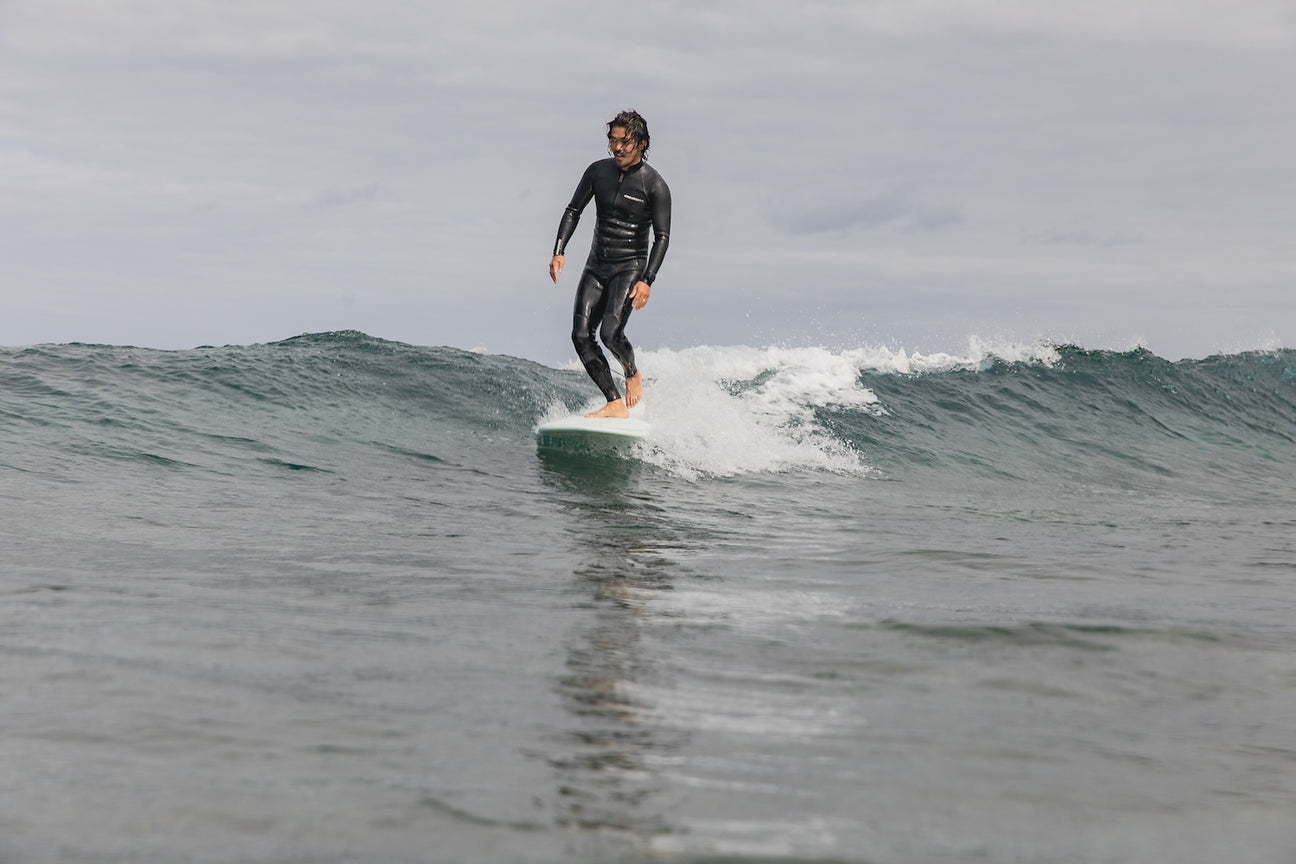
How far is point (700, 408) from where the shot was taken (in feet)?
34.1

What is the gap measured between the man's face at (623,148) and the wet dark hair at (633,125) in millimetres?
24

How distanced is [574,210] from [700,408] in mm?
2246

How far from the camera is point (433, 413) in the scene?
1185cm

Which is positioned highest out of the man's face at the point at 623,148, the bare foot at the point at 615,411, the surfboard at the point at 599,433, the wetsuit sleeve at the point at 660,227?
the man's face at the point at 623,148

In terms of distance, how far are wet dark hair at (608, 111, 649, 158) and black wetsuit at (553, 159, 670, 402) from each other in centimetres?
22

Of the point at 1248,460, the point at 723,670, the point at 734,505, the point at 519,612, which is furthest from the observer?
the point at 1248,460

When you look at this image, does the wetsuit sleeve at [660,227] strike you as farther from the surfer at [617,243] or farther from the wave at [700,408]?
the wave at [700,408]

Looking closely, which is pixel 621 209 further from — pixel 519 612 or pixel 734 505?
pixel 519 612

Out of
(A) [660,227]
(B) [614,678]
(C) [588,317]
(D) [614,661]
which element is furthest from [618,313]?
(B) [614,678]

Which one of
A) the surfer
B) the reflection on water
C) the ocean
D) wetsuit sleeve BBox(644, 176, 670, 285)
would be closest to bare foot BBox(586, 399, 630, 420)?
the surfer

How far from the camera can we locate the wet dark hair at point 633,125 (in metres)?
9.04

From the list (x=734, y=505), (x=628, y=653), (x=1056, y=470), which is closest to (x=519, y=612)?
(x=628, y=653)

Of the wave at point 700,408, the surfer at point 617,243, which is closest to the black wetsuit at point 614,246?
the surfer at point 617,243

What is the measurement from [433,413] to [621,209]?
3724 millimetres
